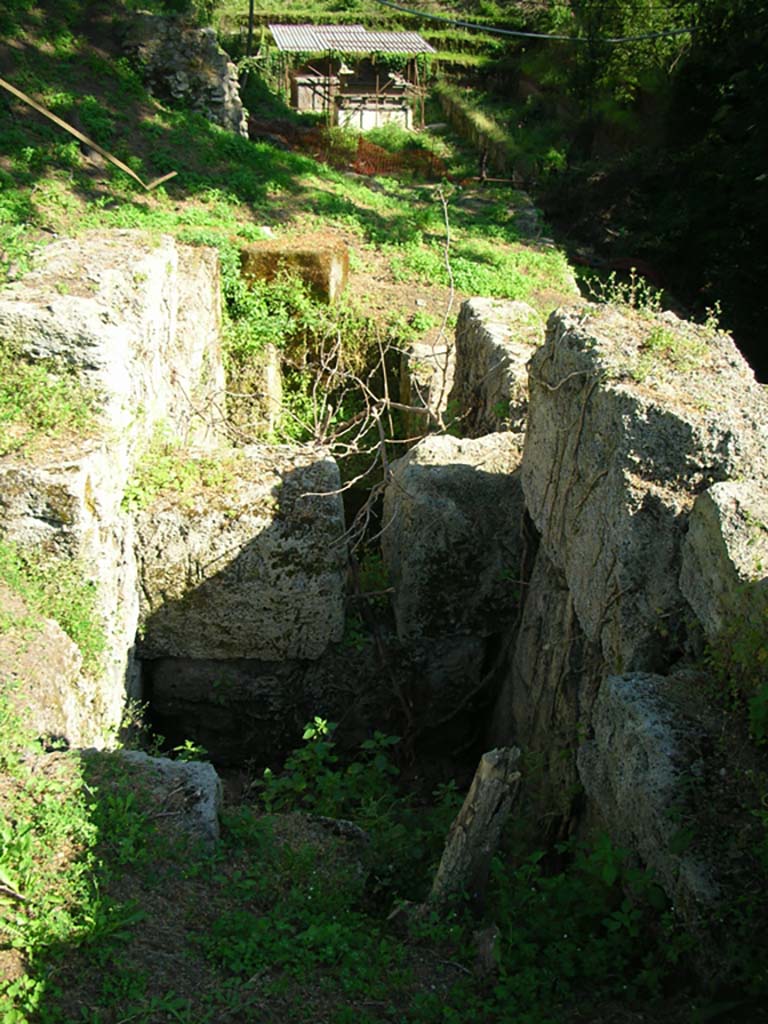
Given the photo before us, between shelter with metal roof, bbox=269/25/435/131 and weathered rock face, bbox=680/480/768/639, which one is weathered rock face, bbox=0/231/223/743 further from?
shelter with metal roof, bbox=269/25/435/131

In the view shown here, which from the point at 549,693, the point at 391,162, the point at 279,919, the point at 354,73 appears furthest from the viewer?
the point at 354,73

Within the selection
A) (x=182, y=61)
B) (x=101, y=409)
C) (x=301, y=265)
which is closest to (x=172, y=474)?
(x=101, y=409)

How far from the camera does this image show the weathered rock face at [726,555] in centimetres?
→ 363

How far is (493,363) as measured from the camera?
335 inches

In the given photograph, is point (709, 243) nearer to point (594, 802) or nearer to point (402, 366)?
point (402, 366)

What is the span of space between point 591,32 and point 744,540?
21041 mm

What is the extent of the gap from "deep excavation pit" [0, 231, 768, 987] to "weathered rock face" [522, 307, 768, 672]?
1 cm

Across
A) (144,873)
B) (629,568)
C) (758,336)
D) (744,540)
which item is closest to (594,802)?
(629,568)

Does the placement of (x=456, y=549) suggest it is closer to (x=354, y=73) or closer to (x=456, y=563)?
(x=456, y=563)

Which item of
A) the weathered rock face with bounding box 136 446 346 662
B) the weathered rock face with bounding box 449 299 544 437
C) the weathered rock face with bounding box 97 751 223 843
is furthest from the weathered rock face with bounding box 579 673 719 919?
the weathered rock face with bounding box 449 299 544 437

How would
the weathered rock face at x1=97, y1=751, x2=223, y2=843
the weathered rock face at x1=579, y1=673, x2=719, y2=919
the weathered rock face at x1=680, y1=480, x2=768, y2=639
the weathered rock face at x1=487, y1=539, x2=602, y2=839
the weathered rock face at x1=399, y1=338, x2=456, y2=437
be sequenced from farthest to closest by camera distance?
1. the weathered rock face at x1=399, y1=338, x2=456, y2=437
2. the weathered rock face at x1=487, y1=539, x2=602, y2=839
3. the weathered rock face at x1=97, y1=751, x2=223, y2=843
4. the weathered rock face at x1=680, y1=480, x2=768, y2=639
5. the weathered rock face at x1=579, y1=673, x2=719, y2=919

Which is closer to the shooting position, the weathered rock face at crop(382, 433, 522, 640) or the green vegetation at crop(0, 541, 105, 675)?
the green vegetation at crop(0, 541, 105, 675)

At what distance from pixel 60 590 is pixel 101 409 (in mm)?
1149

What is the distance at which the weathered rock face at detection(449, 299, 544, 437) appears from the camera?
25.3 ft
